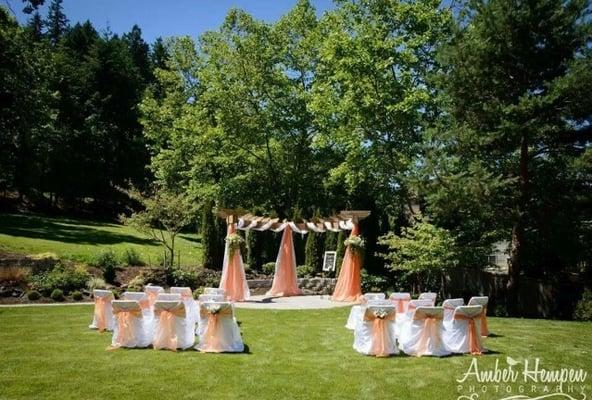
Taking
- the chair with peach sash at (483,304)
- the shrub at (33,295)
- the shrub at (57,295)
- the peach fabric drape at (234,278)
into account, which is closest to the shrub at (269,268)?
the peach fabric drape at (234,278)

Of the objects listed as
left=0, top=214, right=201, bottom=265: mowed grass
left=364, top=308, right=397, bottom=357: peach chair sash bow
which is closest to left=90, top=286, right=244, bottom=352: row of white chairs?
left=364, top=308, right=397, bottom=357: peach chair sash bow

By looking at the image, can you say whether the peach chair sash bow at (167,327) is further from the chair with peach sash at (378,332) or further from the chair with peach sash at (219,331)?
the chair with peach sash at (378,332)

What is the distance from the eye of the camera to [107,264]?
19047mm

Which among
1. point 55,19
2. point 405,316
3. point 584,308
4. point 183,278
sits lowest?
point 405,316

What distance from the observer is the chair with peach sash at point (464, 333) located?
1017 centimetres

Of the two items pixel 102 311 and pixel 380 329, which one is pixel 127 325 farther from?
pixel 380 329

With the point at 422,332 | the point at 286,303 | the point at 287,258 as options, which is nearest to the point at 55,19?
the point at 287,258

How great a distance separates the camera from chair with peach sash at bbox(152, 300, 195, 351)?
10094 millimetres

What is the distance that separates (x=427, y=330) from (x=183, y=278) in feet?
38.8

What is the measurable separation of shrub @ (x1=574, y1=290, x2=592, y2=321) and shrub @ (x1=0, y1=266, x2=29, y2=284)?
18.1m

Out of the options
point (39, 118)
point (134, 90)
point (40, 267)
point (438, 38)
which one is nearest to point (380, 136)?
point (438, 38)

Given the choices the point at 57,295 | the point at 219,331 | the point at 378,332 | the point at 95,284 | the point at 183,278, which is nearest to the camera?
the point at 378,332

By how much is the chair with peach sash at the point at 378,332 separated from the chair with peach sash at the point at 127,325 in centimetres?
442

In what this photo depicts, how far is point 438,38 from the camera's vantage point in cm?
2198
